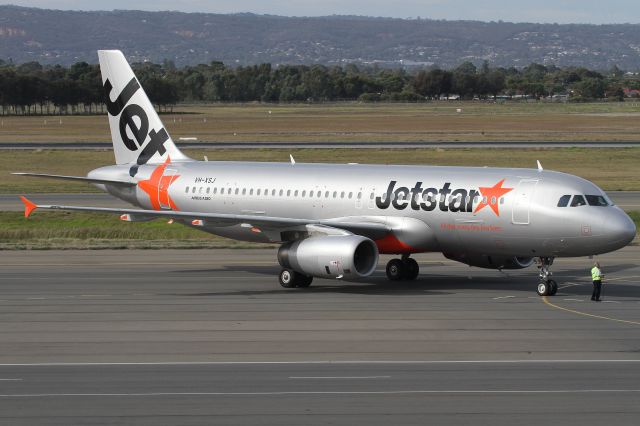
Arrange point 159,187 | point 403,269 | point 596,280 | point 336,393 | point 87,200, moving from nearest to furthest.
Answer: point 336,393 < point 596,280 < point 403,269 < point 159,187 < point 87,200

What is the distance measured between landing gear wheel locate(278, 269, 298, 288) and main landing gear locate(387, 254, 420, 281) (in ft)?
13.9

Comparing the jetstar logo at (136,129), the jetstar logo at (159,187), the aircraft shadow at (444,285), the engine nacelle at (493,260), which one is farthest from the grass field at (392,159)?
the engine nacelle at (493,260)

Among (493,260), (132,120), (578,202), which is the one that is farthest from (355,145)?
(578,202)

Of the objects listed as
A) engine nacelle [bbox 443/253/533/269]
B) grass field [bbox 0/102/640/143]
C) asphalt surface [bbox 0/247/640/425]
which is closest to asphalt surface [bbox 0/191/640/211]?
asphalt surface [bbox 0/247/640/425]

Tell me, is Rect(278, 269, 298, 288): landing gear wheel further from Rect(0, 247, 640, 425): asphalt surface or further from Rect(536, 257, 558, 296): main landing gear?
Rect(536, 257, 558, 296): main landing gear

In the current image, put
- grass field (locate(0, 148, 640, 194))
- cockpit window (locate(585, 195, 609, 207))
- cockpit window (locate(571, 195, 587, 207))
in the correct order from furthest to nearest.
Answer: grass field (locate(0, 148, 640, 194)) → cockpit window (locate(585, 195, 609, 207)) → cockpit window (locate(571, 195, 587, 207))

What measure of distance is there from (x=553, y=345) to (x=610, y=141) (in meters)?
94.1

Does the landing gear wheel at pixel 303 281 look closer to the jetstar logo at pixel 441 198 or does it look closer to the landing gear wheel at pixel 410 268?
the jetstar logo at pixel 441 198

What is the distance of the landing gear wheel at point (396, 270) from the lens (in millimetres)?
42500

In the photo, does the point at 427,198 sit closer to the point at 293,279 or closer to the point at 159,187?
the point at 293,279

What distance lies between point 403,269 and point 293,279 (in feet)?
14.8

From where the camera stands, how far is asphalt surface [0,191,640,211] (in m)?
66.8

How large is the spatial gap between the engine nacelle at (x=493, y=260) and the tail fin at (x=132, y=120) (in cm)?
1333

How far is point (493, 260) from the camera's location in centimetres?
4119
